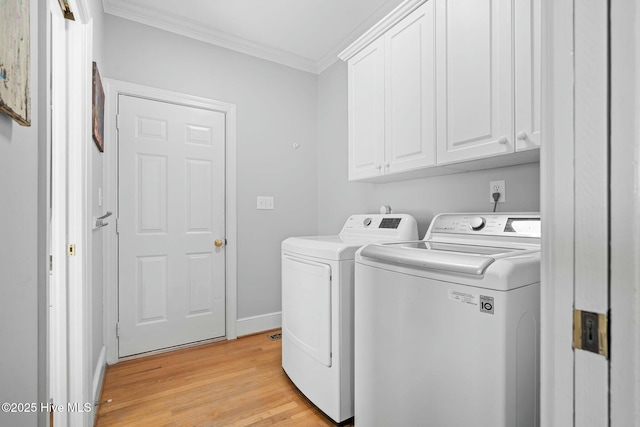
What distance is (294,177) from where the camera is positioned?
10.2ft

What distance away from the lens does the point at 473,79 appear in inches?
58.4

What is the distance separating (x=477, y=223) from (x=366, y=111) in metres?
1.04

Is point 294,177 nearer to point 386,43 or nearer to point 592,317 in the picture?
point 386,43

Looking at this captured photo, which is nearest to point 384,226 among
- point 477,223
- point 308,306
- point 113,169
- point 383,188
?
point 383,188

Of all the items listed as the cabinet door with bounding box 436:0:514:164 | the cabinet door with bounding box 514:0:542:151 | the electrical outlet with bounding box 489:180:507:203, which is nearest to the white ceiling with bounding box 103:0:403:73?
the cabinet door with bounding box 436:0:514:164

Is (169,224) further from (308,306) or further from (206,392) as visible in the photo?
(308,306)

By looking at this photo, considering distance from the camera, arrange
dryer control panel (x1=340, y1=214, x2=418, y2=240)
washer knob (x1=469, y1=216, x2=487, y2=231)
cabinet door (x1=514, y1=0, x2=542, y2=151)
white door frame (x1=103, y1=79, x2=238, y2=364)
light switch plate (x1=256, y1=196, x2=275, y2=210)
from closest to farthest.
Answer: cabinet door (x1=514, y1=0, x2=542, y2=151) → washer knob (x1=469, y1=216, x2=487, y2=231) → dryer control panel (x1=340, y1=214, x2=418, y2=240) → white door frame (x1=103, y1=79, x2=238, y2=364) → light switch plate (x1=256, y1=196, x2=275, y2=210)

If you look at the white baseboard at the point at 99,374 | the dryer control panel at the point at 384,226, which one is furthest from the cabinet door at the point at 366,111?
the white baseboard at the point at 99,374

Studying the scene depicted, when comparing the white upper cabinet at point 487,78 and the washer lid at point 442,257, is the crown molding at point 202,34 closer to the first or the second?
the white upper cabinet at point 487,78

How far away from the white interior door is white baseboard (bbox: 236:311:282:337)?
0.52 feet

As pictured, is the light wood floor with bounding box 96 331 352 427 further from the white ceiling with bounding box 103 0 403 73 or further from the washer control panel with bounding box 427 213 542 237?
the white ceiling with bounding box 103 0 403 73

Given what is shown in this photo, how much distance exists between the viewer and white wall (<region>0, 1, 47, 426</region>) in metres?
0.57

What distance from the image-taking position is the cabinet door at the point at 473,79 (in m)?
1.37

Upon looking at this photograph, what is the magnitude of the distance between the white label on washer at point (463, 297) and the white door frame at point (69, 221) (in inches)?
60.0
